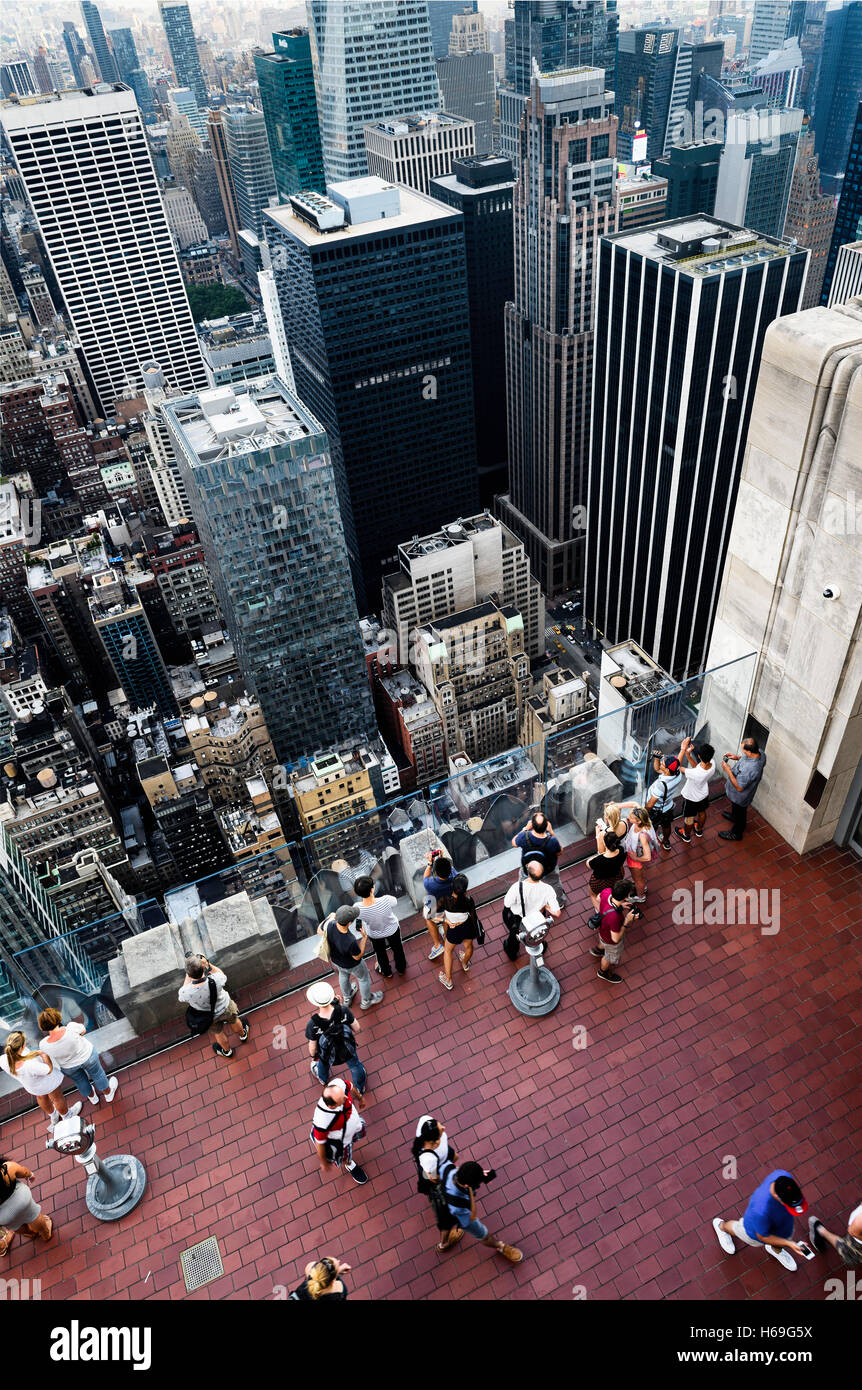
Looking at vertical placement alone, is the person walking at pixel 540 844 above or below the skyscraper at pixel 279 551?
above

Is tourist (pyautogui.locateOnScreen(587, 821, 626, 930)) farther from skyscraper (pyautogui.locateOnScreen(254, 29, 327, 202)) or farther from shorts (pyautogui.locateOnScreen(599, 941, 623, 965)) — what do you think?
skyscraper (pyautogui.locateOnScreen(254, 29, 327, 202))

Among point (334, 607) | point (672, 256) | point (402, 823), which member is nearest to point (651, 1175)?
point (402, 823)

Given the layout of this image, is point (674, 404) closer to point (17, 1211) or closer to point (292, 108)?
point (17, 1211)

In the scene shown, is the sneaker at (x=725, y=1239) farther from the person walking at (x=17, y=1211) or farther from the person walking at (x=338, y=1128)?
the person walking at (x=17, y=1211)

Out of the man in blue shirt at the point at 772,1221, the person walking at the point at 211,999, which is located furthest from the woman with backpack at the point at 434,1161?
the person walking at the point at 211,999

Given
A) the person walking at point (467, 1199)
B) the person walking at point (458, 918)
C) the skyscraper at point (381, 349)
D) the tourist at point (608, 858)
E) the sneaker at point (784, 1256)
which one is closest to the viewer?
the person walking at point (467, 1199)
